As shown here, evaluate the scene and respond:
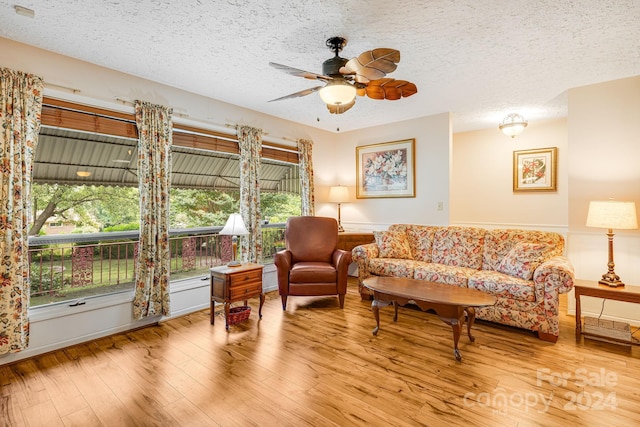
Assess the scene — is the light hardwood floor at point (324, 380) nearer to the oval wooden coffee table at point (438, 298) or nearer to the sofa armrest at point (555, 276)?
the oval wooden coffee table at point (438, 298)

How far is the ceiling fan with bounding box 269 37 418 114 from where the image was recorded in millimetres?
2037

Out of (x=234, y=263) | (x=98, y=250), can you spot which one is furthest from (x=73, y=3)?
(x=234, y=263)

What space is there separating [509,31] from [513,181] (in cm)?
341

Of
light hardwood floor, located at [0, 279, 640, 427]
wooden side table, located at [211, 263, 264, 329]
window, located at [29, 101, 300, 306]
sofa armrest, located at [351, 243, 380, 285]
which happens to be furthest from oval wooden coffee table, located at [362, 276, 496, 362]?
window, located at [29, 101, 300, 306]

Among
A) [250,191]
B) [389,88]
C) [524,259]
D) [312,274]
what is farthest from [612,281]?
[250,191]

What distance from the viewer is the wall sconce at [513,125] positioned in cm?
438

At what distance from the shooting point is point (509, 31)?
2432 millimetres

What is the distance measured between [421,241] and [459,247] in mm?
529

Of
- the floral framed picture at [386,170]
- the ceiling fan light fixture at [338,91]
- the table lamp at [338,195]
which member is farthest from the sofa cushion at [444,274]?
the ceiling fan light fixture at [338,91]

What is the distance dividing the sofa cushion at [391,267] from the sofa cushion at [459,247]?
1.42 ft

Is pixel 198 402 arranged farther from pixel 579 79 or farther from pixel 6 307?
pixel 579 79

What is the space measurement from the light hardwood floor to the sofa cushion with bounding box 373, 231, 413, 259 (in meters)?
1.20

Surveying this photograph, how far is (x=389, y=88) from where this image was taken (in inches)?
98.7

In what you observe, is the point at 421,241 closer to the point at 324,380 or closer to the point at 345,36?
the point at 324,380
